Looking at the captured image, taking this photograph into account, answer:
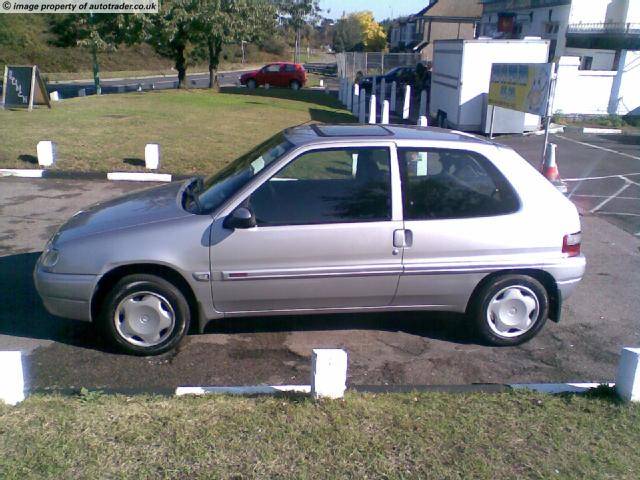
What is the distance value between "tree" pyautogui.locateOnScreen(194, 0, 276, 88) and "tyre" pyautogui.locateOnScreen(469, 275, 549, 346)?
88.3ft

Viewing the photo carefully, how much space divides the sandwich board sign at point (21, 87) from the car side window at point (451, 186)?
1686 centimetres

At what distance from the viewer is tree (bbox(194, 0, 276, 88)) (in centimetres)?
2927

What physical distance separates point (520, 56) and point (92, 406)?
16951mm

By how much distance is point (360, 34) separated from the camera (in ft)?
274

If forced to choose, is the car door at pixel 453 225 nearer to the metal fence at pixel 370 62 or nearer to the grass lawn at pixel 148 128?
the grass lawn at pixel 148 128

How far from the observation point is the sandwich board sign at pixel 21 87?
61.4 feet

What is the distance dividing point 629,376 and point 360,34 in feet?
277

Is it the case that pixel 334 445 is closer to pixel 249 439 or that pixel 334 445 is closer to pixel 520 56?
pixel 249 439

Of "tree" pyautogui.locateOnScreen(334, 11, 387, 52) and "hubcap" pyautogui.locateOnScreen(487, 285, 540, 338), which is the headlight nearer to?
"hubcap" pyautogui.locateOnScreen(487, 285, 540, 338)

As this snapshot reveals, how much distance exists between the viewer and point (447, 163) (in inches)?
200

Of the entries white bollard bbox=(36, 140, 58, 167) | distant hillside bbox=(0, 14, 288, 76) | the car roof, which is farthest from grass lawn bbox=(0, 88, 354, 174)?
distant hillside bbox=(0, 14, 288, 76)

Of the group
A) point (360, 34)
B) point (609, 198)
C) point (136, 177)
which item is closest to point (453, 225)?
point (609, 198)

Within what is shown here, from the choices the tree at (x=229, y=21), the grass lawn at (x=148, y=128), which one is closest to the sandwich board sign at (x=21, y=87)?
the grass lawn at (x=148, y=128)

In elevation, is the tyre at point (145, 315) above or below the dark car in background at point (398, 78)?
below
